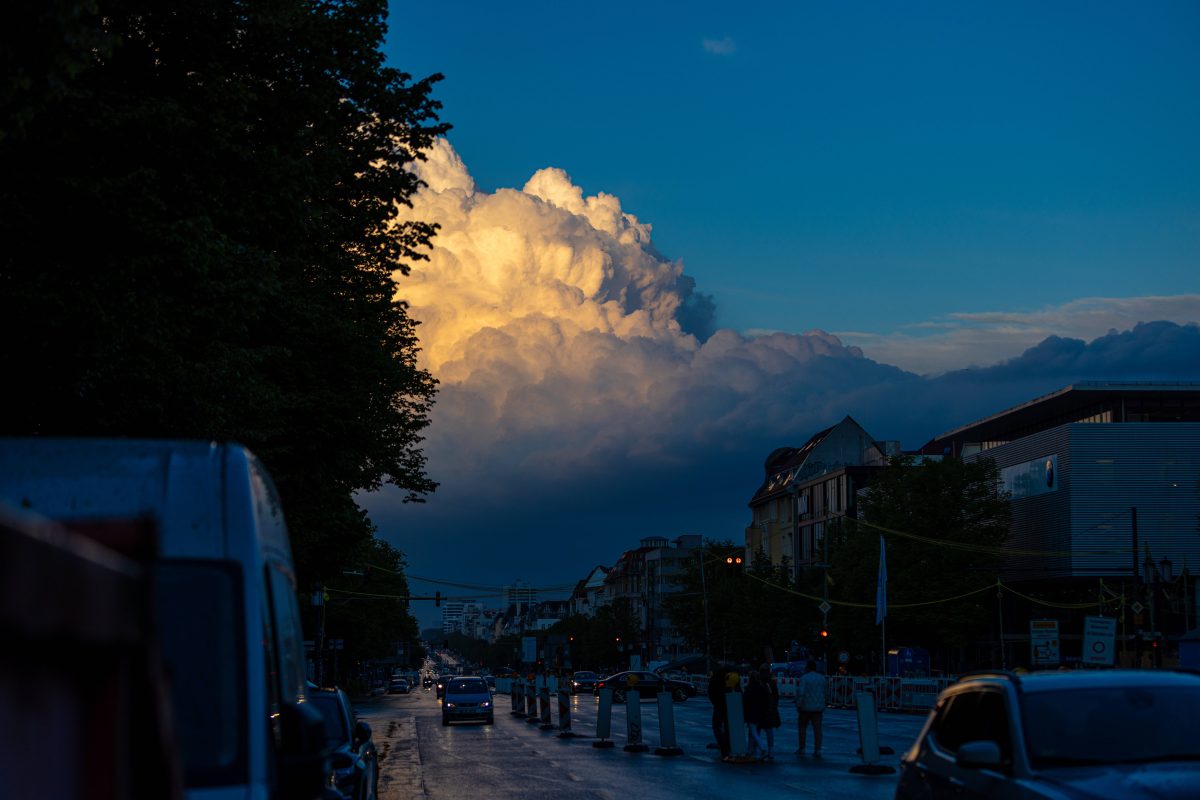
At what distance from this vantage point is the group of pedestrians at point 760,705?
2981 centimetres

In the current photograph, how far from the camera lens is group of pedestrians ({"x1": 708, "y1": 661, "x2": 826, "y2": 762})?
29.8 meters

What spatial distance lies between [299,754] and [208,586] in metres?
0.80

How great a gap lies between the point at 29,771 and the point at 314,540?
33.3 m

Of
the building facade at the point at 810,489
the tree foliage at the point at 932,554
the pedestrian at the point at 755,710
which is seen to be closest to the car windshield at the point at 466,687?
the pedestrian at the point at 755,710

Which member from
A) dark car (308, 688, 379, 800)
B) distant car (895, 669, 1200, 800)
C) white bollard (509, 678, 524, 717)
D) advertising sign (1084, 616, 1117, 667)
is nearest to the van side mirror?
distant car (895, 669, 1200, 800)

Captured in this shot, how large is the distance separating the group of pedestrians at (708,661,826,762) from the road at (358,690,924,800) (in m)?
0.52

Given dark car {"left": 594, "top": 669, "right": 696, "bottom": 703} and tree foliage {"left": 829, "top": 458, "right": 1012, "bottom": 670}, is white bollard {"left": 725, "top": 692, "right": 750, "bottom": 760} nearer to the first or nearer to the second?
dark car {"left": 594, "top": 669, "right": 696, "bottom": 703}

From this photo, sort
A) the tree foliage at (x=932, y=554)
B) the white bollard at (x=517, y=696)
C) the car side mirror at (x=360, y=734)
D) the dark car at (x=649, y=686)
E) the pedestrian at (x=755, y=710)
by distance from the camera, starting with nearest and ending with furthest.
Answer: the car side mirror at (x=360, y=734), the pedestrian at (x=755, y=710), the white bollard at (x=517, y=696), the dark car at (x=649, y=686), the tree foliage at (x=932, y=554)

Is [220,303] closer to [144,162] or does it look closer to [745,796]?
[144,162]

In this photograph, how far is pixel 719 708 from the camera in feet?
105

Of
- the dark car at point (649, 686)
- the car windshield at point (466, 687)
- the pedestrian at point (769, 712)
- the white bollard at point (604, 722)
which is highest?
the pedestrian at point (769, 712)

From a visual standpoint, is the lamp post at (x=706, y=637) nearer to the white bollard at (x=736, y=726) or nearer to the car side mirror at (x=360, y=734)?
the white bollard at (x=736, y=726)

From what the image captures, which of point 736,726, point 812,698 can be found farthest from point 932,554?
point 736,726

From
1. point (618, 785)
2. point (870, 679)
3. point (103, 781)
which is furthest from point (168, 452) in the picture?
point (870, 679)
